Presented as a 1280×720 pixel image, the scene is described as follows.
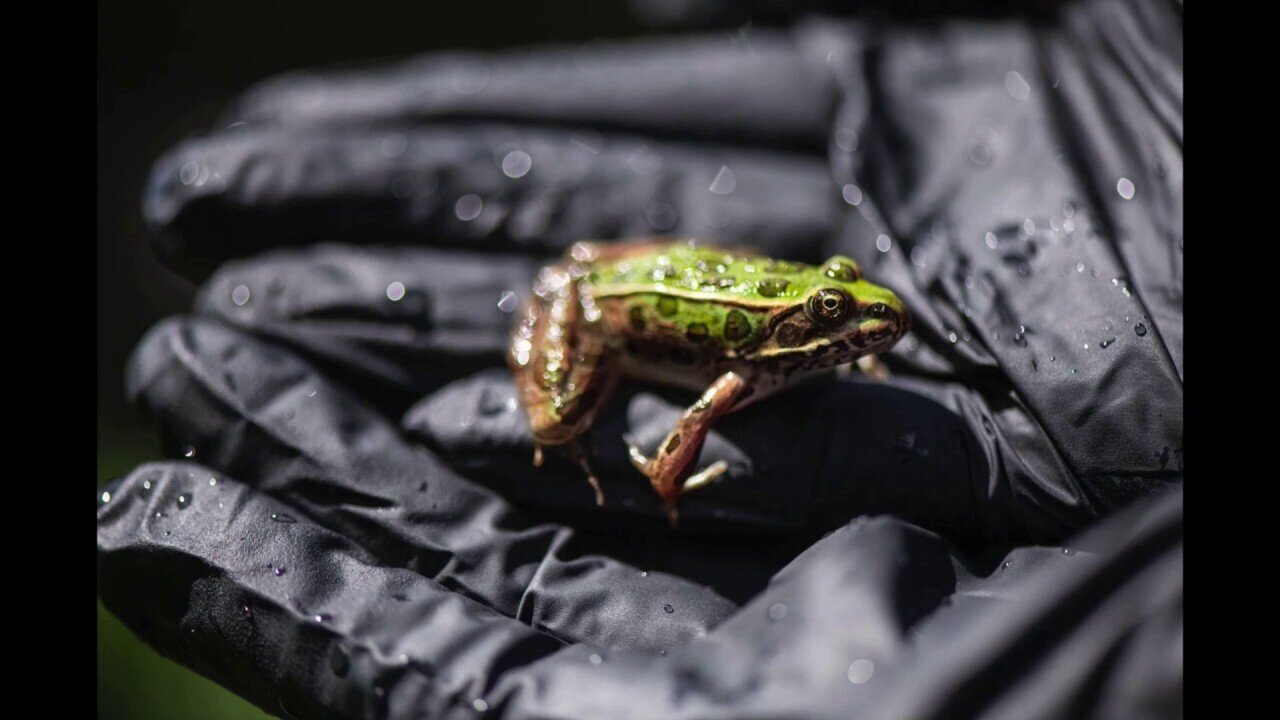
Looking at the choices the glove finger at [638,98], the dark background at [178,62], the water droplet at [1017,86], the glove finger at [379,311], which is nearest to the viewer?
the glove finger at [379,311]

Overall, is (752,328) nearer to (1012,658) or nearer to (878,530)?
(878,530)

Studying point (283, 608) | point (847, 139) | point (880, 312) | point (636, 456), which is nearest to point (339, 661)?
point (283, 608)

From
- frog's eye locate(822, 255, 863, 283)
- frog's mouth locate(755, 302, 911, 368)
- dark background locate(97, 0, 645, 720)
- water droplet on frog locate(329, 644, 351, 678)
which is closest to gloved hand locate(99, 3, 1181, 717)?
water droplet on frog locate(329, 644, 351, 678)

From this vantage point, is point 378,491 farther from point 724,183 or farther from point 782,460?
point 724,183

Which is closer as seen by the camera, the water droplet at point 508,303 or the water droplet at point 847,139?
the water droplet at point 508,303

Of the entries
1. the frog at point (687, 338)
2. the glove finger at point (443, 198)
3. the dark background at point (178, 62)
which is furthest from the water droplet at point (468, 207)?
the dark background at point (178, 62)

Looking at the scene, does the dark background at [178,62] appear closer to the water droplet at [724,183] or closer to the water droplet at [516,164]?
the water droplet at [516,164]
